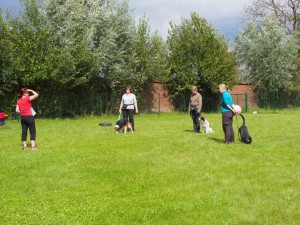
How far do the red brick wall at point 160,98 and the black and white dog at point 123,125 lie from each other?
1675 centimetres

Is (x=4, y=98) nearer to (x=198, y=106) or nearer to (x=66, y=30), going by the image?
(x=66, y=30)

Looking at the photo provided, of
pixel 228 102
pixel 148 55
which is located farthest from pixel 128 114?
pixel 148 55

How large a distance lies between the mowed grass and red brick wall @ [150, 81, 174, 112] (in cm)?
2061

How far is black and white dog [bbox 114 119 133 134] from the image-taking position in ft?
50.1

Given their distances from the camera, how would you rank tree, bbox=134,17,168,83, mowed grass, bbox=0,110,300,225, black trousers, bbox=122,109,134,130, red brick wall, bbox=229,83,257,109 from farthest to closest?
red brick wall, bbox=229,83,257,109
tree, bbox=134,17,168,83
black trousers, bbox=122,109,134,130
mowed grass, bbox=0,110,300,225

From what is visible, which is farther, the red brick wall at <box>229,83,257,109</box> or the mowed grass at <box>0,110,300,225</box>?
the red brick wall at <box>229,83,257,109</box>

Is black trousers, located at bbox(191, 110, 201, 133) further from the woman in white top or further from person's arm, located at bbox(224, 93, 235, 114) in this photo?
person's arm, located at bbox(224, 93, 235, 114)

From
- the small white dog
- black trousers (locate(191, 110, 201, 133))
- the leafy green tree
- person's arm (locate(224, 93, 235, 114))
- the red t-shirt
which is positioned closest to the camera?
the red t-shirt

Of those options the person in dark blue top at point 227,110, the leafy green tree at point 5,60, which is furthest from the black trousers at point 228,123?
the leafy green tree at point 5,60

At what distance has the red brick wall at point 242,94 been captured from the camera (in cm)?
3784

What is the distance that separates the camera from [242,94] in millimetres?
37594

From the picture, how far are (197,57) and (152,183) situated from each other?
26.6 meters

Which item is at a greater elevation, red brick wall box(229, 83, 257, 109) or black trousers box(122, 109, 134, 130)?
red brick wall box(229, 83, 257, 109)

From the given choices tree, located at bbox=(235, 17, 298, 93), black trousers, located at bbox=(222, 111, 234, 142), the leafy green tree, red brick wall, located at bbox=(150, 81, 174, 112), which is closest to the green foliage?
red brick wall, located at bbox=(150, 81, 174, 112)
